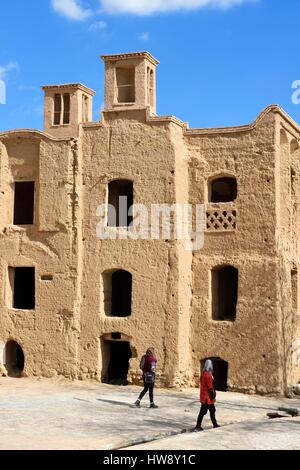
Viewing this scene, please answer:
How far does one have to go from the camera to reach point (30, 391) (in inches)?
836

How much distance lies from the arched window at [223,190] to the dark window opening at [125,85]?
4103 mm

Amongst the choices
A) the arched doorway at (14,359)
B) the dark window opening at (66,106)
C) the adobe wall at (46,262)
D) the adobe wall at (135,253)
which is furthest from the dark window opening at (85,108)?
the arched doorway at (14,359)

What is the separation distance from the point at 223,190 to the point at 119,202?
373 centimetres

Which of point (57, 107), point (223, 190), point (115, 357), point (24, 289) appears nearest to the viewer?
point (223, 190)

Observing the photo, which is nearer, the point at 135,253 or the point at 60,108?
the point at 135,253

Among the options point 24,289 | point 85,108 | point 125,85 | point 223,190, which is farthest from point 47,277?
point 85,108

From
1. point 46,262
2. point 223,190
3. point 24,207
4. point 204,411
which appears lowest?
point 204,411

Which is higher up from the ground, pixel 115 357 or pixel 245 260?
pixel 245 260

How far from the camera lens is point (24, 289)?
26.2m

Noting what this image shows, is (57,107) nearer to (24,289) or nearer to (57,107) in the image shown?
(57,107)
